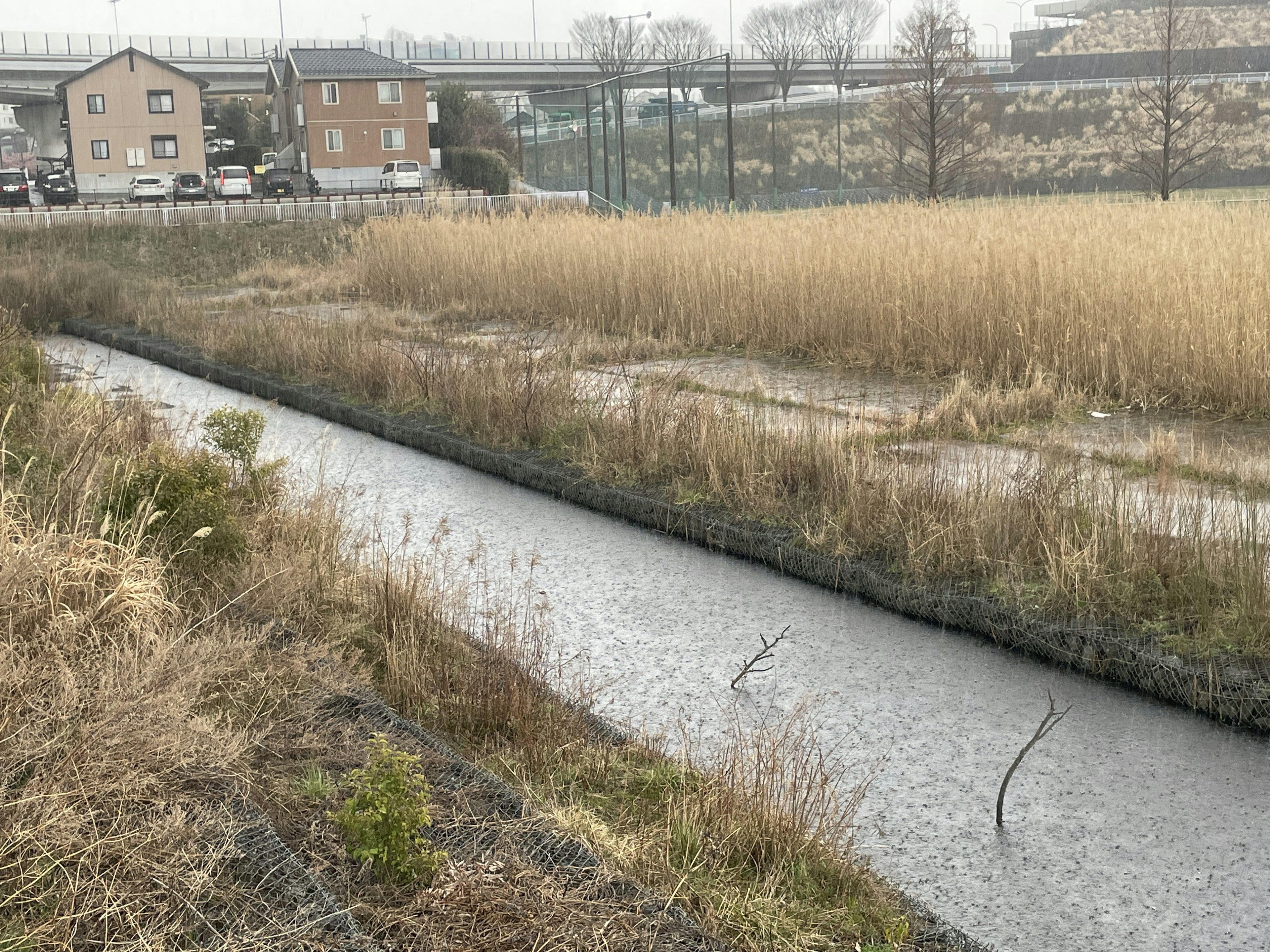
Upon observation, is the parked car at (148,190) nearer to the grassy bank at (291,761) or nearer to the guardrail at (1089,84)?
the guardrail at (1089,84)

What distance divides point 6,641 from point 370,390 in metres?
7.79

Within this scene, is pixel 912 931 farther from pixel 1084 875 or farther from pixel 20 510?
pixel 20 510

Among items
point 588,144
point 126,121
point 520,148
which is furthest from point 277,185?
point 588,144

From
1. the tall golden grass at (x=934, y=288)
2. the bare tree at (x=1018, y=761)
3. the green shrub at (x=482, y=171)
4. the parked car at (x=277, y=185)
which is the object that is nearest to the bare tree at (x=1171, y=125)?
the tall golden grass at (x=934, y=288)

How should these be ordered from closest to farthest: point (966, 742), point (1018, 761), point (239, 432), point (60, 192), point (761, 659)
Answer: point (1018, 761), point (966, 742), point (761, 659), point (239, 432), point (60, 192)

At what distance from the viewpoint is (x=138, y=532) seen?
17.0 feet

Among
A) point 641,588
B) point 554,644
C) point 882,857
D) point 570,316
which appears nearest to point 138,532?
point 554,644

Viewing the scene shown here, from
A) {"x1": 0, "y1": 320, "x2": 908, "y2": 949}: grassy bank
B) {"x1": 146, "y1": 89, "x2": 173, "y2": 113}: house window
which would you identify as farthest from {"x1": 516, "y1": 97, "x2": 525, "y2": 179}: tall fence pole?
{"x1": 0, "y1": 320, "x2": 908, "y2": 949}: grassy bank

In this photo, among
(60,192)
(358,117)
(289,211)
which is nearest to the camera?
(289,211)

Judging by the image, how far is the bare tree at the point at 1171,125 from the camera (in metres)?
31.6

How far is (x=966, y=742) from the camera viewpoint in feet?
14.7

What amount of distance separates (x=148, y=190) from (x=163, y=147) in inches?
595

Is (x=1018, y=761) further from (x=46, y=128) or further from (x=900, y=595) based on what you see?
(x=46, y=128)

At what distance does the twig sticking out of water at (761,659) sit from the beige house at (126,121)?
6521 cm
